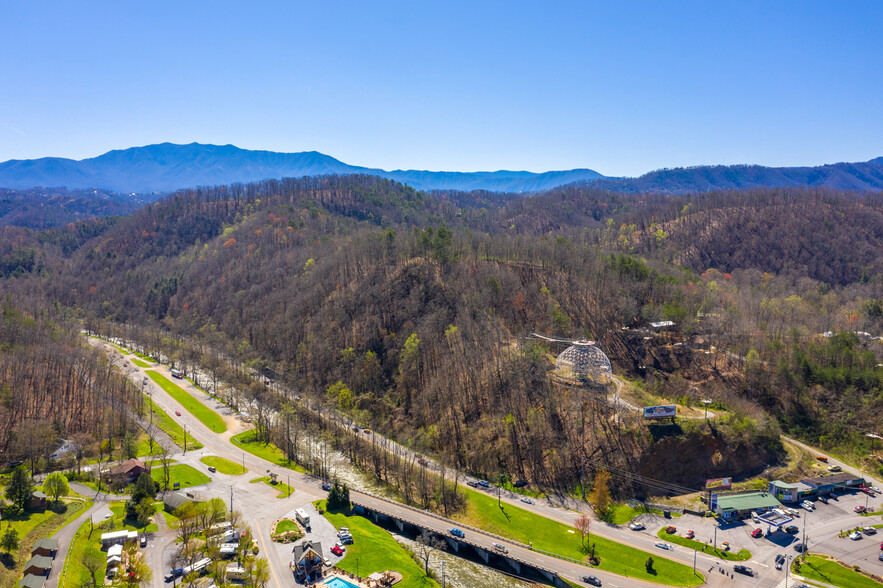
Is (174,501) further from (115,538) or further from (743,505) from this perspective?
(743,505)

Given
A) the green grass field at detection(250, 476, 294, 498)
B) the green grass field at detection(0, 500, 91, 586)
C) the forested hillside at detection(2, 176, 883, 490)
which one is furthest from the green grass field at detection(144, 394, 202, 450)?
the forested hillside at detection(2, 176, 883, 490)

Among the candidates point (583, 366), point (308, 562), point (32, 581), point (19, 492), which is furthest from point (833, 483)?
point (19, 492)

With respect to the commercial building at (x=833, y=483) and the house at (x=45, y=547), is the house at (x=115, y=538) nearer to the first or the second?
the house at (x=45, y=547)

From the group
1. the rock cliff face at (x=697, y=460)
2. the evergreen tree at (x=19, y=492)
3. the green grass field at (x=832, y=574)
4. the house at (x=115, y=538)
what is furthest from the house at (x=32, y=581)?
the green grass field at (x=832, y=574)

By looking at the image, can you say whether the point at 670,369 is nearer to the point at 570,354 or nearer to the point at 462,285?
the point at 570,354

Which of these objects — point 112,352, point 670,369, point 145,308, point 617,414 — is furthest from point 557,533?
point 145,308

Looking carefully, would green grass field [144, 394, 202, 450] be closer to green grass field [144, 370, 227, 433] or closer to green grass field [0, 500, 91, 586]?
green grass field [144, 370, 227, 433]
